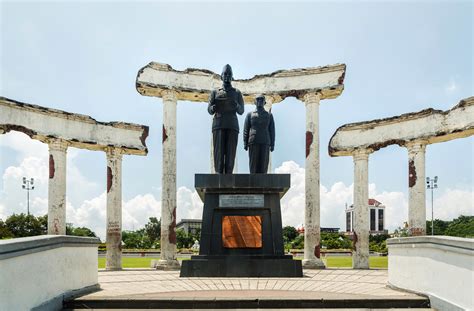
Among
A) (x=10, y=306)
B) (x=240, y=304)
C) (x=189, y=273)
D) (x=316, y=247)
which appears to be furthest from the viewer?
(x=316, y=247)

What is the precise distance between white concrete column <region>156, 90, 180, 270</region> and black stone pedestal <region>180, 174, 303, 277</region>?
8.00 m

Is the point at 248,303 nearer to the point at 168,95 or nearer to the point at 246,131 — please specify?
the point at 246,131

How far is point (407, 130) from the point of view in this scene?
2006 cm

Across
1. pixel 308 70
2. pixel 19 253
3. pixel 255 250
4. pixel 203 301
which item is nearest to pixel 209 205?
pixel 255 250

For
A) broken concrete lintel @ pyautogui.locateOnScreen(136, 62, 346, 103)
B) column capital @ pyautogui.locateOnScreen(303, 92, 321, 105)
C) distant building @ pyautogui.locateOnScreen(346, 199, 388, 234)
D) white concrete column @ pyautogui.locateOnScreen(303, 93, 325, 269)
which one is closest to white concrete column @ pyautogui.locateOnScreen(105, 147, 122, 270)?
broken concrete lintel @ pyautogui.locateOnScreen(136, 62, 346, 103)

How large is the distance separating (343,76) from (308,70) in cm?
169

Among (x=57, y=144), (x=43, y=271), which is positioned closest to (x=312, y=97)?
(x=57, y=144)

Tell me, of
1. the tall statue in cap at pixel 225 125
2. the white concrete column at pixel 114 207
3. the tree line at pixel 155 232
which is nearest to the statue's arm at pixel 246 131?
the tall statue in cap at pixel 225 125

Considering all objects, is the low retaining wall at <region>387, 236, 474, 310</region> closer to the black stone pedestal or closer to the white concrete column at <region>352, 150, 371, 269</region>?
the black stone pedestal

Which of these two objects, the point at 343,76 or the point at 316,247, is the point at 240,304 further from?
the point at 343,76

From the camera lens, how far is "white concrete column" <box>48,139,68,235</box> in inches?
753

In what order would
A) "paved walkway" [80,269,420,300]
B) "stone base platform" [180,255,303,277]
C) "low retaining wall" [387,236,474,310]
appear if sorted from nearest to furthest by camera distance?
1. "low retaining wall" [387,236,474,310]
2. "paved walkway" [80,269,420,300]
3. "stone base platform" [180,255,303,277]

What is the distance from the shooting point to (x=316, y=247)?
20.3 metres

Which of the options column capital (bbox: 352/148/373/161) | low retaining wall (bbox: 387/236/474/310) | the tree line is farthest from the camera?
the tree line
